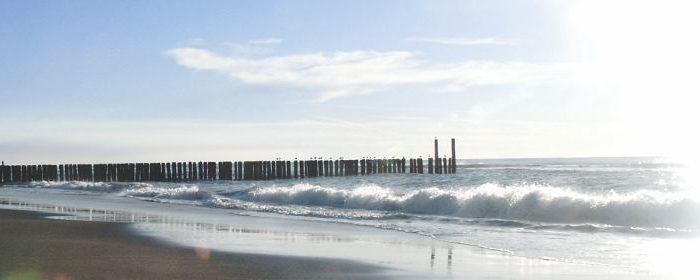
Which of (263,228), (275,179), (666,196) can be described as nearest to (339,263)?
(263,228)

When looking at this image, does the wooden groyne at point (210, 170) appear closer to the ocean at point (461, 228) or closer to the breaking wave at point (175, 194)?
the breaking wave at point (175, 194)

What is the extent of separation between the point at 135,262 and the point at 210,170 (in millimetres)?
42487

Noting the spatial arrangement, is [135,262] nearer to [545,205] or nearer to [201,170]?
[545,205]

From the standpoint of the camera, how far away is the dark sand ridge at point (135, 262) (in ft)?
27.6

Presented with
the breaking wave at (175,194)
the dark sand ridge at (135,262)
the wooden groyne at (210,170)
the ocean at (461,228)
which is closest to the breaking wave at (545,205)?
the ocean at (461,228)

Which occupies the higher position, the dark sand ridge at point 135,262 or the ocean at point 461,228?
the dark sand ridge at point 135,262

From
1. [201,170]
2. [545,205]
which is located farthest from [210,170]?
[545,205]

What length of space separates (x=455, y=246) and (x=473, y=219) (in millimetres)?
6369

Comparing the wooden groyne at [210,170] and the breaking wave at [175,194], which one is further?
the wooden groyne at [210,170]

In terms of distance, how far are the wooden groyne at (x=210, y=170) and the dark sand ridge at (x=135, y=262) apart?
3730 cm

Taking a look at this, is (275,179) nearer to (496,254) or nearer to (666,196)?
(666,196)

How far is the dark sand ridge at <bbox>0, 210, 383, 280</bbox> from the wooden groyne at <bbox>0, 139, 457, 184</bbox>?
122 feet

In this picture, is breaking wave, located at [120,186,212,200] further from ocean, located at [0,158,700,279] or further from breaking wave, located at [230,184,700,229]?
breaking wave, located at [230,184,700,229]

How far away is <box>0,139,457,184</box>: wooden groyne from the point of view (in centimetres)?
5006
